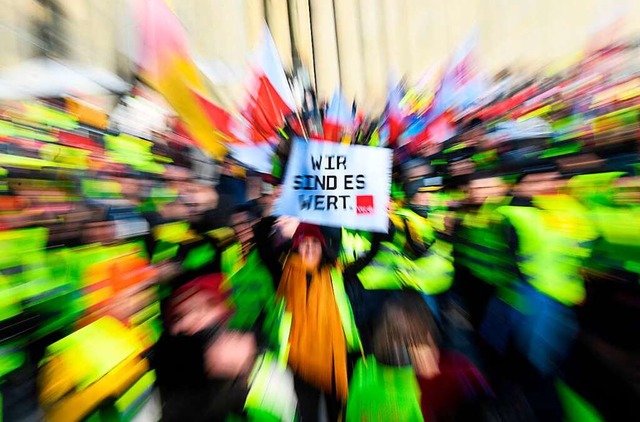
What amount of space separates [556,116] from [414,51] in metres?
1.19

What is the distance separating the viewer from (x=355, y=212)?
0.88 m

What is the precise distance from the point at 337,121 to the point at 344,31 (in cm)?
118

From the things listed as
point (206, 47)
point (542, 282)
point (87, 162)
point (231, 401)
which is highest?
point (206, 47)

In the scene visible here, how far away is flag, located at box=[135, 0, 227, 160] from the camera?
86cm

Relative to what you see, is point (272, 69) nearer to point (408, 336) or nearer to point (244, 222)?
point (244, 222)

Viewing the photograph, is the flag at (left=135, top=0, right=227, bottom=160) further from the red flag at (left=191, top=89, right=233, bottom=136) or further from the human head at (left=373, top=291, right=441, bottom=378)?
the human head at (left=373, top=291, right=441, bottom=378)

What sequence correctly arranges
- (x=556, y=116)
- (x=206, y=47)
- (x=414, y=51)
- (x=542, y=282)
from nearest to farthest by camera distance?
1. (x=542, y=282)
2. (x=556, y=116)
3. (x=206, y=47)
4. (x=414, y=51)

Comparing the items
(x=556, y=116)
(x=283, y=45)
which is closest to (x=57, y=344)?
(x=556, y=116)

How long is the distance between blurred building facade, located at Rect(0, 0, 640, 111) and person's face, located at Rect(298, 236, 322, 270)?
0.60 metres

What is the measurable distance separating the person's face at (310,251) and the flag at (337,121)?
218 millimetres

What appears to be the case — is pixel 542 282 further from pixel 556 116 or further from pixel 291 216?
pixel 291 216

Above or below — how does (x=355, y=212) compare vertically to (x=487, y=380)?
above

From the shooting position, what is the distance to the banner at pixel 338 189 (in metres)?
0.87

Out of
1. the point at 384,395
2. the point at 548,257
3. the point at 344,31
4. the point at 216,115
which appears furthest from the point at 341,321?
the point at 344,31
